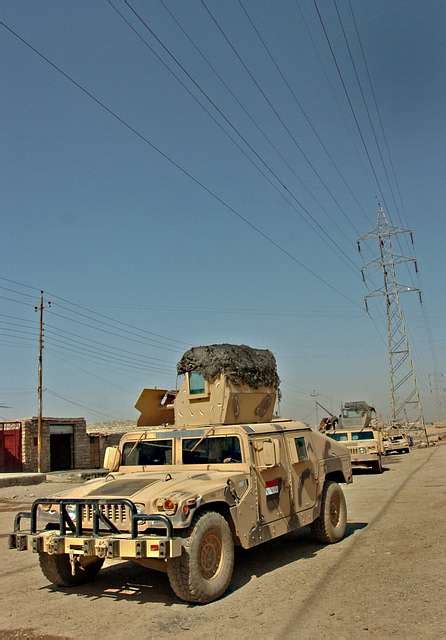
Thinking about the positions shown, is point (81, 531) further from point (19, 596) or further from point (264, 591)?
point (264, 591)

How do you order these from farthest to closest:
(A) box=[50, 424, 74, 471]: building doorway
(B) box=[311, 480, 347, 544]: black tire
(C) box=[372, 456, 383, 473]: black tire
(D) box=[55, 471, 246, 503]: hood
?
(A) box=[50, 424, 74, 471]: building doorway
(C) box=[372, 456, 383, 473]: black tire
(B) box=[311, 480, 347, 544]: black tire
(D) box=[55, 471, 246, 503]: hood

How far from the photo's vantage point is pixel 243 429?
7.84 m

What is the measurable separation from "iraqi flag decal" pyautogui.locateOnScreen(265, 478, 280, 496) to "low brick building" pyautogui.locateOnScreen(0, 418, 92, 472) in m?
26.8

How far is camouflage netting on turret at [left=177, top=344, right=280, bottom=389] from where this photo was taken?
8.61 m

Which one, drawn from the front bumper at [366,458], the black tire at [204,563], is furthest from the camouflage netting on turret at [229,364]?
the front bumper at [366,458]

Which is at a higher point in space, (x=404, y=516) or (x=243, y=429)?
(x=243, y=429)

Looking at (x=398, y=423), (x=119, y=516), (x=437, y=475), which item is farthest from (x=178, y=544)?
(x=398, y=423)

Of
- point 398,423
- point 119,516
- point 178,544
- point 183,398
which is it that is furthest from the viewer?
point 398,423

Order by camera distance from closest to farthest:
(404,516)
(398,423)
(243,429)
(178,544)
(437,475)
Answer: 1. (178,544)
2. (243,429)
3. (404,516)
4. (437,475)
5. (398,423)

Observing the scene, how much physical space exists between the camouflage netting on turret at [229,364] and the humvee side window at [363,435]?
14512 mm

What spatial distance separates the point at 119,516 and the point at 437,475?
50.0ft

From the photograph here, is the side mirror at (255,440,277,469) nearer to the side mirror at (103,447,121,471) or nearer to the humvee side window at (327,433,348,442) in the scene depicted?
the side mirror at (103,447,121,471)

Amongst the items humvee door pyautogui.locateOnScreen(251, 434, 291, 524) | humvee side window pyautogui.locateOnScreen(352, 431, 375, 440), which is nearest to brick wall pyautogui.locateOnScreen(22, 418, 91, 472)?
humvee side window pyautogui.locateOnScreen(352, 431, 375, 440)

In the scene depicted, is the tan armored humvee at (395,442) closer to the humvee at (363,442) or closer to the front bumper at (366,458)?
the humvee at (363,442)
